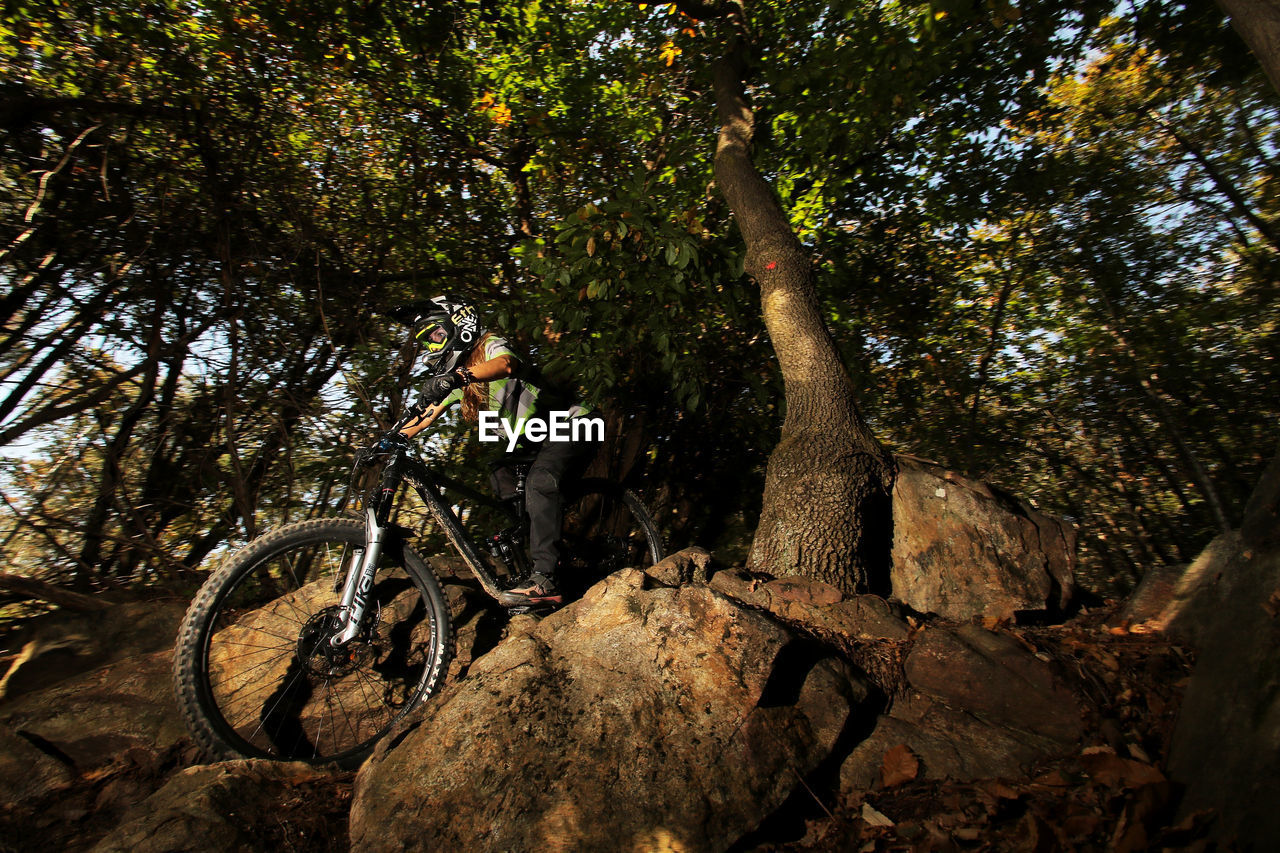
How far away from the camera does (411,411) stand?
3389 mm

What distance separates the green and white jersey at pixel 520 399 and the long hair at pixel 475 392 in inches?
1.3

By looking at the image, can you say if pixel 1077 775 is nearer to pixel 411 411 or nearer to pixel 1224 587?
pixel 1224 587

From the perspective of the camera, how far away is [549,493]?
3695 millimetres

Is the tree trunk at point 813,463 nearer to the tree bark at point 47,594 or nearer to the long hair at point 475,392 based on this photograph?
the long hair at point 475,392

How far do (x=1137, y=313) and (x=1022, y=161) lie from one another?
7.88ft

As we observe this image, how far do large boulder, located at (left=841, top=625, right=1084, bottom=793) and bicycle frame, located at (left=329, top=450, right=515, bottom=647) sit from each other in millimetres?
2213

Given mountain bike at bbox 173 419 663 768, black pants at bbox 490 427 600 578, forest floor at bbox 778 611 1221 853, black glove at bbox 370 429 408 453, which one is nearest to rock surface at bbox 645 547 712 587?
black pants at bbox 490 427 600 578

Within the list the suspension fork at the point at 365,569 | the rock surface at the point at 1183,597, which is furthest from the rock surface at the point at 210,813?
the rock surface at the point at 1183,597

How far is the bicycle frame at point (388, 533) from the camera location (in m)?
2.87

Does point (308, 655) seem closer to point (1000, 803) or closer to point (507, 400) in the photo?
point (507, 400)

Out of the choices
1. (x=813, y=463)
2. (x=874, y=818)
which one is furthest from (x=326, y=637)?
(x=813, y=463)

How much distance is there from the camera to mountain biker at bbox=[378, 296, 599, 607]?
3479 mm

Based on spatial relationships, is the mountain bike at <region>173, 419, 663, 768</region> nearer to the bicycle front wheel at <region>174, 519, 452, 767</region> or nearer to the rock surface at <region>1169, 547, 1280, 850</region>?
the bicycle front wheel at <region>174, 519, 452, 767</region>

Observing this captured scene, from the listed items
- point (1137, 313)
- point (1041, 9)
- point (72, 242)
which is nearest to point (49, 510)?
point (72, 242)
